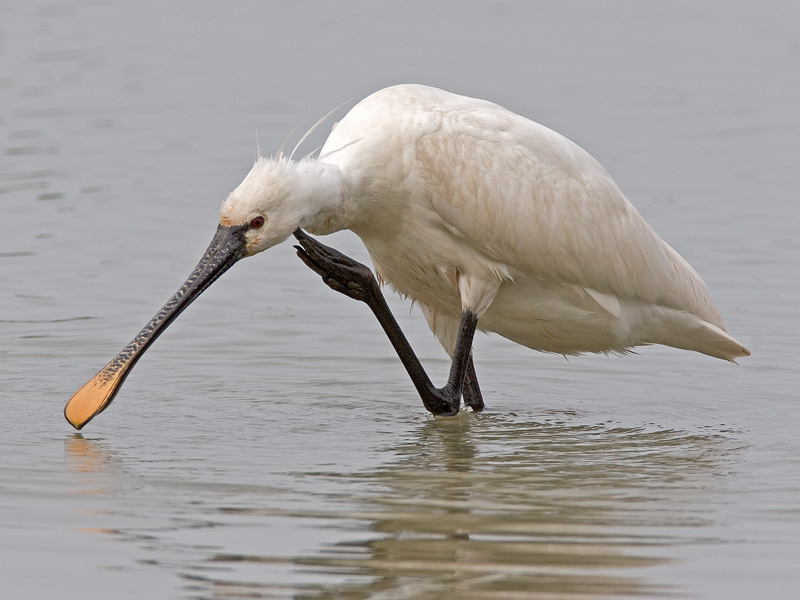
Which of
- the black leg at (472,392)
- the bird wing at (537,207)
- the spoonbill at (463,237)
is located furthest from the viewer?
the black leg at (472,392)

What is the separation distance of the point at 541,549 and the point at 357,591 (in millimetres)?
1061

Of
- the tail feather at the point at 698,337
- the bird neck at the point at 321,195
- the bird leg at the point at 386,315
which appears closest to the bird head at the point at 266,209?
the bird neck at the point at 321,195

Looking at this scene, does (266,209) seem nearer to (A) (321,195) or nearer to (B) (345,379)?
(A) (321,195)

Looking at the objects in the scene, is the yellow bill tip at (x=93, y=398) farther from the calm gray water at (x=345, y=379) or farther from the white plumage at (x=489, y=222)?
the white plumage at (x=489, y=222)

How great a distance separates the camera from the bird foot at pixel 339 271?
977cm

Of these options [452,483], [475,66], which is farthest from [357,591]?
[475,66]

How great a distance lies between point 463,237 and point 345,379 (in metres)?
2.37

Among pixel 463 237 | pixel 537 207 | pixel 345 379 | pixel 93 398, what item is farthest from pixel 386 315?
pixel 93 398

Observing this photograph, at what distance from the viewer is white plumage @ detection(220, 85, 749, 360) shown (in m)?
9.34

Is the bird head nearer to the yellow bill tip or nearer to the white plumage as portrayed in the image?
the white plumage

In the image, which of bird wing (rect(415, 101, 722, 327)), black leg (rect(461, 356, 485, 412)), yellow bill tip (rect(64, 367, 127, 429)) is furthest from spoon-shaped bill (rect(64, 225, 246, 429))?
black leg (rect(461, 356, 485, 412))

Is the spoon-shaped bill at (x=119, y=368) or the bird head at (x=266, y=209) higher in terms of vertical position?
the bird head at (x=266, y=209)

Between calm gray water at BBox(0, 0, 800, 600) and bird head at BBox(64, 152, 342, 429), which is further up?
bird head at BBox(64, 152, 342, 429)

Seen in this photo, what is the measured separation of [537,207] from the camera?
990cm
